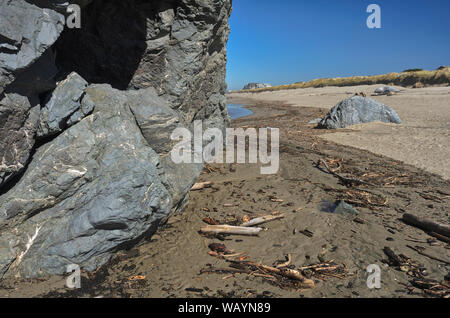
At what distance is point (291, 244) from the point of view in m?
5.37

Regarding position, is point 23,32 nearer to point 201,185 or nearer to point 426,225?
point 201,185

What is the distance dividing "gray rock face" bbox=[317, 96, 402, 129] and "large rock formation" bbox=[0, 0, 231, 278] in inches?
486

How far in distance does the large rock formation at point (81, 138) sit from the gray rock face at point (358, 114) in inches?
486

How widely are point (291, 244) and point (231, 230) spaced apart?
116cm

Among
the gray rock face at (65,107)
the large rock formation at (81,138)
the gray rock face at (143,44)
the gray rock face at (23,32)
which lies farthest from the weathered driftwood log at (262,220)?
the gray rock face at (23,32)

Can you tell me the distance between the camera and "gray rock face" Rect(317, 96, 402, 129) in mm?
16500

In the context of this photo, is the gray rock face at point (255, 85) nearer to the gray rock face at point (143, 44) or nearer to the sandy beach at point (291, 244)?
the sandy beach at point (291, 244)

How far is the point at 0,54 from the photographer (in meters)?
3.59

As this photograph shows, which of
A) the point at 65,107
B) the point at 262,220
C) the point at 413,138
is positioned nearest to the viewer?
the point at 65,107

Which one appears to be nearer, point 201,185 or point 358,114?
point 201,185

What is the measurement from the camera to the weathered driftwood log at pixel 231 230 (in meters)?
5.70

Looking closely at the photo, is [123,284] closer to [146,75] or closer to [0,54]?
[0,54]

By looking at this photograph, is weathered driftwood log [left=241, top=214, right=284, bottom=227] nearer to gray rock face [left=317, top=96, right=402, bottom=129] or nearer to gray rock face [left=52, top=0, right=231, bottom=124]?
gray rock face [left=52, top=0, right=231, bottom=124]

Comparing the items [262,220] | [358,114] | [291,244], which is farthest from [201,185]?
[358,114]
